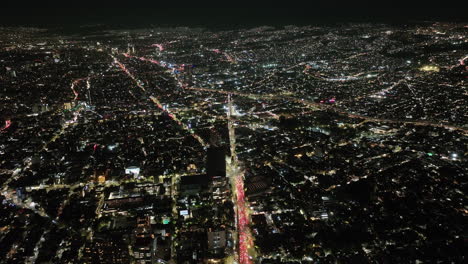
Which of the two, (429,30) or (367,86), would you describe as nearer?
(367,86)

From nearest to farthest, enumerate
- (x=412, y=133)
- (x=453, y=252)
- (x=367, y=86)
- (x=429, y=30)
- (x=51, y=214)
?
(x=453, y=252) < (x=51, y=214) < (x=412, y=133) < (x=367, y=86) < (x=429, y=30)

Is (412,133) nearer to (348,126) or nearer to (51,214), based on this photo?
(348,126)

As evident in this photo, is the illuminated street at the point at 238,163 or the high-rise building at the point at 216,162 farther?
the high-rise building at the point at 216,162

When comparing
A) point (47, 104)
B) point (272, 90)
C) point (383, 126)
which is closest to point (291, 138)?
point (383, 126)

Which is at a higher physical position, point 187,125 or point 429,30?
point 429,30

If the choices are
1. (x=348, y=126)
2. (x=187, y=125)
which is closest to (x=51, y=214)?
(x=187, y=125)

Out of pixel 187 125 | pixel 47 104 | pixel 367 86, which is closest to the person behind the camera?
pixel 187 125

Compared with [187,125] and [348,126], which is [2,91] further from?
[348,126]

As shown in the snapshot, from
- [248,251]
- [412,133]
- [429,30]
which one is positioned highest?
[429,30]

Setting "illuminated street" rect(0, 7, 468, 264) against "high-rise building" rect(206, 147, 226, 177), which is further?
"high-rise building" rect(206, 147, 226, 177)
